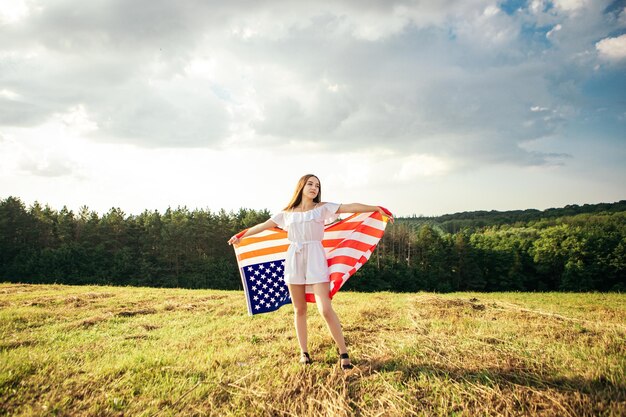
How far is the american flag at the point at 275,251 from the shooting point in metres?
6.08

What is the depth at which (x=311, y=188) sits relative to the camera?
5074mm

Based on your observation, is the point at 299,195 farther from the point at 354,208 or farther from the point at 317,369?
the point at 317,369

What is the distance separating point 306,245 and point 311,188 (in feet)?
2.85

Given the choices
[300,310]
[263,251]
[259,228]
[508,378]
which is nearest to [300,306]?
[300,310]

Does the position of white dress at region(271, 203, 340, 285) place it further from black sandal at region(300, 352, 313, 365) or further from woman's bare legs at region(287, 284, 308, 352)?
black sandal at region(300, 352, 313, 365)

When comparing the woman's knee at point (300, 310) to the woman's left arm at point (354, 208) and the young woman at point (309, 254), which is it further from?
the woman's left arm at point (354, 208)

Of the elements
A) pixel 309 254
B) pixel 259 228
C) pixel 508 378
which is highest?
pixel 259 228

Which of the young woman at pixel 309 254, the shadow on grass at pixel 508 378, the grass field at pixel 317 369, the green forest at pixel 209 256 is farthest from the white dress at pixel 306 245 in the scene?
the green forest at pixel 209 256

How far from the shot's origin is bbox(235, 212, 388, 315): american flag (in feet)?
19.9

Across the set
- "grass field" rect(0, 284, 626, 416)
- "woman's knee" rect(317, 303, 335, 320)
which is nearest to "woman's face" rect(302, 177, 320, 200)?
"woman's knee" rect(317, 303, 335, 320)

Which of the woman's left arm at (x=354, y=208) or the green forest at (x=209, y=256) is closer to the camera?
the woman's left arm at (x=354, y=208)

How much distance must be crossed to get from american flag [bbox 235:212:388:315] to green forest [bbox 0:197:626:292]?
39859mm

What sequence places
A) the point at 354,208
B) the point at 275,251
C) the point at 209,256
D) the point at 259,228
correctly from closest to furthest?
the point at 354,208 → the point at 259,228 → the point at 275,251 → the point at 209,256

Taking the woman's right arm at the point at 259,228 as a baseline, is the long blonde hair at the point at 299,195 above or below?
above
